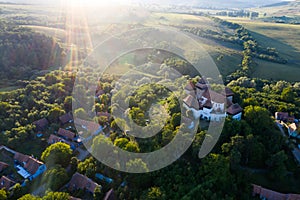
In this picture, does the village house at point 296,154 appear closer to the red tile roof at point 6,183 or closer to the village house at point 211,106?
the village house at point 211,106

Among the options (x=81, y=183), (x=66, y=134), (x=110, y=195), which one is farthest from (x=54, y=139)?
(x=110, y=195)

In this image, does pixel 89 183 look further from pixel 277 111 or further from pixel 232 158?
pixel 277 111

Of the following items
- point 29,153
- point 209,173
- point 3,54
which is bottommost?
point 29,153

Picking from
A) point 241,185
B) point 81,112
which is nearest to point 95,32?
point 81,112

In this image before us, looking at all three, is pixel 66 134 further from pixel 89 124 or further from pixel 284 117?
pixel 284 117

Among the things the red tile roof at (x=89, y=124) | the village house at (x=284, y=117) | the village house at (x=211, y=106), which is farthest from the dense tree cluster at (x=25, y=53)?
the village house at (x=284, y=117)

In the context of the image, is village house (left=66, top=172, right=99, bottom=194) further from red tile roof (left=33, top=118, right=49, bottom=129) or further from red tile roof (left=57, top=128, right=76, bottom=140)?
red tile roof (left=33, top=118, right=49, bottom=129)

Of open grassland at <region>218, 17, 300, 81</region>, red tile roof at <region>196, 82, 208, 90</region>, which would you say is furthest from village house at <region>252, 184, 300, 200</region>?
open grassland at <region>218, 17, 300, 81</region>
